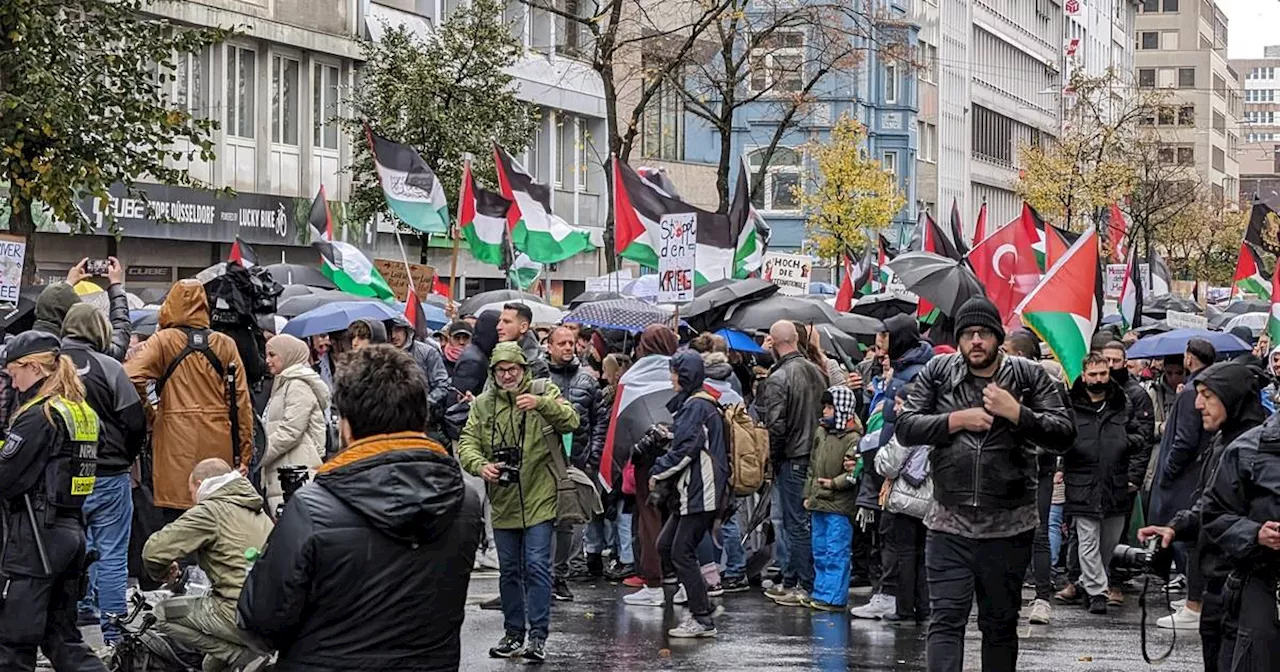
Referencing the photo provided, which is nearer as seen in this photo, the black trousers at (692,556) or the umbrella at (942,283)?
the black trousers at (692,556)

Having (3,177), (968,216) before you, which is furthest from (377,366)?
(968,216)

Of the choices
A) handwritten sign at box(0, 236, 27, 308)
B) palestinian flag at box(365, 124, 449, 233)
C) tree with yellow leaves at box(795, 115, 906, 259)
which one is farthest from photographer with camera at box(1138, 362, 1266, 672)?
tree with yellow leaves at box(795, 115, 906, 259)

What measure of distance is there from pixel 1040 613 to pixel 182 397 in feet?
19.4

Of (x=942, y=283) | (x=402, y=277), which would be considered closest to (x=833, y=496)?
(x=942, y=283)

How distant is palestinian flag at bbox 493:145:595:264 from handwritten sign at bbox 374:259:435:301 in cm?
105

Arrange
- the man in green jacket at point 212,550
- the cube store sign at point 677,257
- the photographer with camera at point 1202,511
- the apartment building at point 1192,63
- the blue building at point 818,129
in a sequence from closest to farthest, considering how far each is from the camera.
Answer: the man in green jacket at point 212,550, the photographer with camera at point 1202,511, the cube store sign at point 677,257, the blue building at point 818,129, the apartment building at point 1192,63

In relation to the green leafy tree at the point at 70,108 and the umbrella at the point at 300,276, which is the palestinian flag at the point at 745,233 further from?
the green leafy tree at the point at 70,108

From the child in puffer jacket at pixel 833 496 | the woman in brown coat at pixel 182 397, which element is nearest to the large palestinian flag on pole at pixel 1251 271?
the child in puffer jacket at pixel 833 496

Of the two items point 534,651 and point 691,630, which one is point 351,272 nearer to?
point 691,630

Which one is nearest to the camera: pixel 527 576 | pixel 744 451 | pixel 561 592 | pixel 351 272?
pixel 527 576

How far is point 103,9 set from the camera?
1978 centimetres

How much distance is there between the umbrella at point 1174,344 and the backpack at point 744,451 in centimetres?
570

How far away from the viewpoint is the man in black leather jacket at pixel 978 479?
9609 mm

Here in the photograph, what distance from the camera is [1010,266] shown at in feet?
65.0
